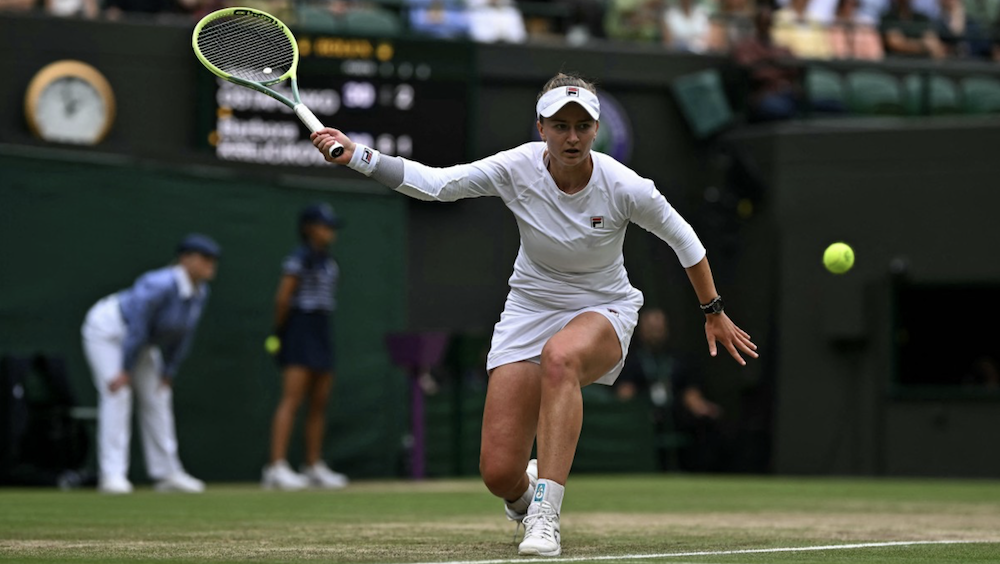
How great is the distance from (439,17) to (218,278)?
16.2 ft

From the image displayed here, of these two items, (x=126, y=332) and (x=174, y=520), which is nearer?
(x=174, y=520)

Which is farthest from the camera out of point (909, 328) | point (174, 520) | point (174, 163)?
point (909, 328)

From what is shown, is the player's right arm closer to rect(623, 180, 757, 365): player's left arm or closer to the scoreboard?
rect(623, 180, 757, 365): player's left arm

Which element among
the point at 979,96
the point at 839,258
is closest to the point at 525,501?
the point at 839,258

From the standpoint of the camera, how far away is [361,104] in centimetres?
1639

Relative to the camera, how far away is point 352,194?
14.9 meters

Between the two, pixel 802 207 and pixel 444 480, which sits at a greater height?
pixel 802 207

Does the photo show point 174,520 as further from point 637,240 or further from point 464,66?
point 637,240

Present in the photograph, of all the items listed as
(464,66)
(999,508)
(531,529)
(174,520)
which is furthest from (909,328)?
(531,529)

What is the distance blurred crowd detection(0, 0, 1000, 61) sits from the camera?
16.6 metres

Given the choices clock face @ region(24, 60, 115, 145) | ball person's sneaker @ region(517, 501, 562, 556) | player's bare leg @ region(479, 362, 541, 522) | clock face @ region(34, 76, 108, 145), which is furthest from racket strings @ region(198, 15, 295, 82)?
clock face @ region(34, 76, 108, 145)

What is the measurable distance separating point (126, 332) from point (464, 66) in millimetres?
5836

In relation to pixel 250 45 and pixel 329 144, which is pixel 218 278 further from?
pixel 329 144

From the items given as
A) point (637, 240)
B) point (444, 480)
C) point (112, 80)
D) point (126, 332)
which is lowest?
point (444, 480)
